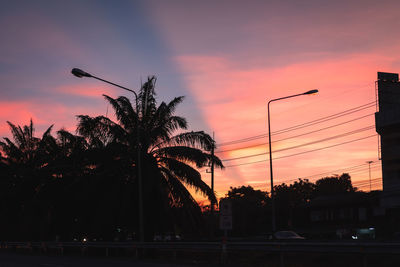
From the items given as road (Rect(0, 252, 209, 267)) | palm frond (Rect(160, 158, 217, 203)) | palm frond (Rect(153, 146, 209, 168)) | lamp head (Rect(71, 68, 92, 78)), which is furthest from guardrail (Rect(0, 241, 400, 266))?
lamp head (Rect(71, 68, 92, 78))

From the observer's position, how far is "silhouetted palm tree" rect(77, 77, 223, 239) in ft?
104

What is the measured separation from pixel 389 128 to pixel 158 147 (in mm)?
44585

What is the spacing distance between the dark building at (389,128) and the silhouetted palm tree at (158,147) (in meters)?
41.6

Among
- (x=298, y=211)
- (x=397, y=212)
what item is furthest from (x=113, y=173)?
(x=298, y=211)

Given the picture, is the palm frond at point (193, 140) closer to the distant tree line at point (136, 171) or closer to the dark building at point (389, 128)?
the distant tree line at point (136, 171)

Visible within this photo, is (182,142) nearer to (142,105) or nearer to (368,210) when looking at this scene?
(142,105)

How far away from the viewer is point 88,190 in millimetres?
31203

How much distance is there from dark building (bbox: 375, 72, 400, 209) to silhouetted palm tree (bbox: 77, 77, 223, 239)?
41.6 meters

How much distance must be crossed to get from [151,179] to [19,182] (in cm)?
1797

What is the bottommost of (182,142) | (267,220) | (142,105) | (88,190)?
(267,220)

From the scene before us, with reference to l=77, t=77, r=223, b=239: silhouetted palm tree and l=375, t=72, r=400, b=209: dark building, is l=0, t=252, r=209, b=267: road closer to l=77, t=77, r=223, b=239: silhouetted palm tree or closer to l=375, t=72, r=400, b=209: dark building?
l=77, t=77, r=223, b=239: silhouetted palm tree

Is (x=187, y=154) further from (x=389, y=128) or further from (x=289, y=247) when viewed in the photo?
(x=389, y=128)

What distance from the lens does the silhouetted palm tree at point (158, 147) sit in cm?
3164

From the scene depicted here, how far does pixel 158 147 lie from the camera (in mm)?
32531
